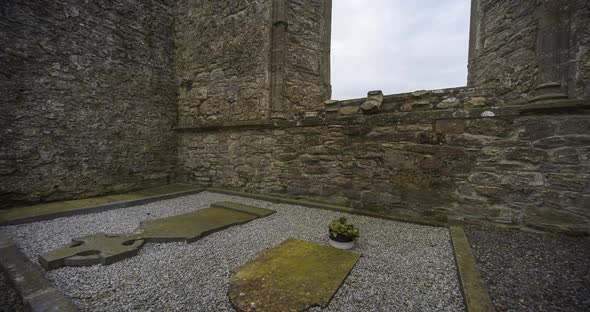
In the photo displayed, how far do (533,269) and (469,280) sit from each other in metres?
0.75

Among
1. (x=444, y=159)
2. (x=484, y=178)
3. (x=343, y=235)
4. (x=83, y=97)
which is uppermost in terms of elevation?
(x=83, y=97)

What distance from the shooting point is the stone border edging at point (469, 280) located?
4.92 ft

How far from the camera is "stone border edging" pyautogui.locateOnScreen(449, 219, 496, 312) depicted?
150 cm

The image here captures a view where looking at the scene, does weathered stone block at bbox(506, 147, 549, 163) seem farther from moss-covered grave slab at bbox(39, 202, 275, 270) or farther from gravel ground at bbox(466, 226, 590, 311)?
moss-covered grave slab at bbox(39, 202, 275, 270)

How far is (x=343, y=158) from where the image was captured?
4.01 m

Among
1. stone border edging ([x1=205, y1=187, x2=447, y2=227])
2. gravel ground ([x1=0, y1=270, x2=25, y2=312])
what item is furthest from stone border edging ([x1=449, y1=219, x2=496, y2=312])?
gravel ground ([x1=0, y1=270, x2=25, y2=312])

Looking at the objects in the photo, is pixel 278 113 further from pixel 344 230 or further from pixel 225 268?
pixel 225 268

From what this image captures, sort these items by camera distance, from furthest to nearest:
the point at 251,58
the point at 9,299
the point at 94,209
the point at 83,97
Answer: the point at 251,58 < the point at 83,97 < the point at 94,209 < the point at 9,299

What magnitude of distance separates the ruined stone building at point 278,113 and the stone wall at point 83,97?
2cm

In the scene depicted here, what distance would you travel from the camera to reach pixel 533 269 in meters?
2.00

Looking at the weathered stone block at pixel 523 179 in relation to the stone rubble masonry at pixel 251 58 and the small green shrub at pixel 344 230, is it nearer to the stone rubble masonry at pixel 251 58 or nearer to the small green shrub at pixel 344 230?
the small green shrub at pixel 344 230

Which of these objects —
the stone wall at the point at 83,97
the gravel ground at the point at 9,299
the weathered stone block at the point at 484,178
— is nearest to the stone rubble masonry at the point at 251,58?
the stone wall at the point at 83,97

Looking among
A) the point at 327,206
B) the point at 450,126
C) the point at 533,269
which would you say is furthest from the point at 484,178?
the point at 327,206

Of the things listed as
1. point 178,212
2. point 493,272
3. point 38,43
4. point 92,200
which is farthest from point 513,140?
point 38,43
